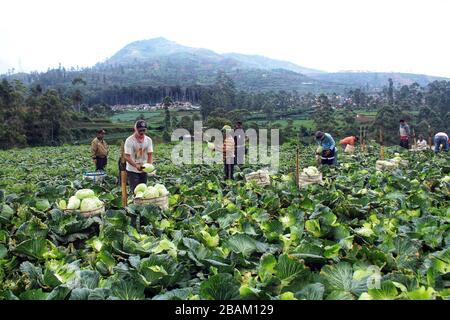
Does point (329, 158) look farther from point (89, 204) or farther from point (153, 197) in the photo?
point (89, 204)

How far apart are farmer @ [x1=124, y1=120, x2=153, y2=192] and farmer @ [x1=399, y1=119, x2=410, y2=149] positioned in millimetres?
11216

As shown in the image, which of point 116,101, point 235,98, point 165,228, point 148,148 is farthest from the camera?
point 116,101

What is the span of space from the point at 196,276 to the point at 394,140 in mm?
39323

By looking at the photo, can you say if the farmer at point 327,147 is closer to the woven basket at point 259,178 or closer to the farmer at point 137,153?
the woven basket at point 259,178

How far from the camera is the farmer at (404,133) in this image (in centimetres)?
1528

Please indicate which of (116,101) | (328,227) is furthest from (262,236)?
(116,101)

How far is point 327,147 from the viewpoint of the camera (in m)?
9.75

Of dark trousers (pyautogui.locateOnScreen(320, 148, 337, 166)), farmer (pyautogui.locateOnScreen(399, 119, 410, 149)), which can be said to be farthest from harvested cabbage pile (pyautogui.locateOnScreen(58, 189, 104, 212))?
farmer (pyautogui.locateOnScreen(399, 119, 410, 149))

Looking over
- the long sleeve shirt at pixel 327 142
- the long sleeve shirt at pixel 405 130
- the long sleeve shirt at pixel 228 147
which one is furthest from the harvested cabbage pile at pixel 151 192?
the long sleeve shirt at pixel 405 130

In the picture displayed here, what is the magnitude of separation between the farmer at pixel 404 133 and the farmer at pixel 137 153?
→ 1122cm

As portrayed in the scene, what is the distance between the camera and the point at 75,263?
3.21 m

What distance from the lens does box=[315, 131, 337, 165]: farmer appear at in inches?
374
